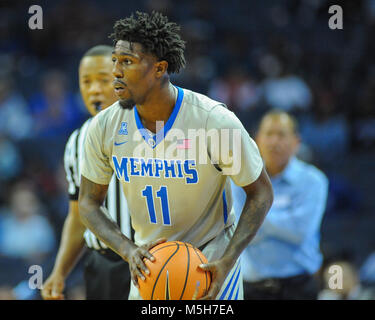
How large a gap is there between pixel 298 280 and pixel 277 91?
210 inches

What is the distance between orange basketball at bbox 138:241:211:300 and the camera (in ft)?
10.3

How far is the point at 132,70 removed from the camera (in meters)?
3.30

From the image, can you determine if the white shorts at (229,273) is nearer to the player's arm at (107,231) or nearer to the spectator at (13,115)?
the player's arm at (107,231)

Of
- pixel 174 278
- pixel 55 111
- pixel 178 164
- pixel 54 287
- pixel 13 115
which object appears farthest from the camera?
pixel 13 115

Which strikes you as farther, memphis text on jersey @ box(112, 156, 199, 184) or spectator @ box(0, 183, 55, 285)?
spectator @ box(0, 183, 55, 285)

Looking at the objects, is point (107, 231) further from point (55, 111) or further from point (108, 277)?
point (55, 111)

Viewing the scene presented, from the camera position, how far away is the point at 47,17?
10773 mm

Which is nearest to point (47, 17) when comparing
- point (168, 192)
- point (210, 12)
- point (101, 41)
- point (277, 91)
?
point (101, 41)

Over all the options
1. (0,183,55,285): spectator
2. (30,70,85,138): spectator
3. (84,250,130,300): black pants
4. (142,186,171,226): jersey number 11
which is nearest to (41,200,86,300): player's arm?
(84,250,130,300): black pants

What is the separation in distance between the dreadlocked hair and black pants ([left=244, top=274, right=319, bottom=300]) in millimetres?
2261

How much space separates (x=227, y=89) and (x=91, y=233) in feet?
19.3

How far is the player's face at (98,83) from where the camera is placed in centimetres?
459

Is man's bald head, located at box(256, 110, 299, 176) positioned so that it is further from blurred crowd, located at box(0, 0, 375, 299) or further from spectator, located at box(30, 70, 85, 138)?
spectator, located at box(30, 70, 85, 138)

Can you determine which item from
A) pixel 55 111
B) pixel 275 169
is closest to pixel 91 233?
pixel 275 169
